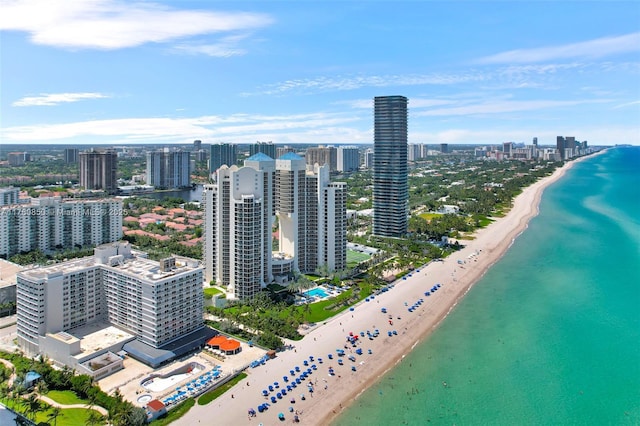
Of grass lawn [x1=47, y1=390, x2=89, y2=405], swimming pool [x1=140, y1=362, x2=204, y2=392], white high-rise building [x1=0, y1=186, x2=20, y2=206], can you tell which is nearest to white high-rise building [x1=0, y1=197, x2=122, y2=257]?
white high-rise building [x1=0, y1=186, x2=20, y2=206]

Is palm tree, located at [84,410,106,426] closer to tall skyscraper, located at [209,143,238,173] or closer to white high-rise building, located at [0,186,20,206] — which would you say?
white high-rise building, located at [0,186,20,206]

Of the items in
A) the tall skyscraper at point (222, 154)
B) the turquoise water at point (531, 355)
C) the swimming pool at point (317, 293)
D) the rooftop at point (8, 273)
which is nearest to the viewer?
the turquoise water at point (531, 355)

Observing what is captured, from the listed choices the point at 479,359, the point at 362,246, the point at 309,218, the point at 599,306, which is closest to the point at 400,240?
the point at 362,246

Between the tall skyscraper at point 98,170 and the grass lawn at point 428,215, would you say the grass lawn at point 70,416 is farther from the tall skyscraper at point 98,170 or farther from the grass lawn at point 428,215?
the tall skyscraper at point 98,170

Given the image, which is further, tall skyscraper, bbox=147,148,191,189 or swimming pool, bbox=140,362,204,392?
tall skyscraper, bbox=147,148,191,189

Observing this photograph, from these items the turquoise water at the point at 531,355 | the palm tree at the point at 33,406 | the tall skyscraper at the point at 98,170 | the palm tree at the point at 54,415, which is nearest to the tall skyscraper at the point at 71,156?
the tall skyscraper at the point at 98,170

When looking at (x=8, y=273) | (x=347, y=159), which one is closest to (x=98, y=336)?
(x=8, y=273)

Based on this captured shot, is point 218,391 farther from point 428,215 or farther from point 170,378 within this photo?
point 428,215
